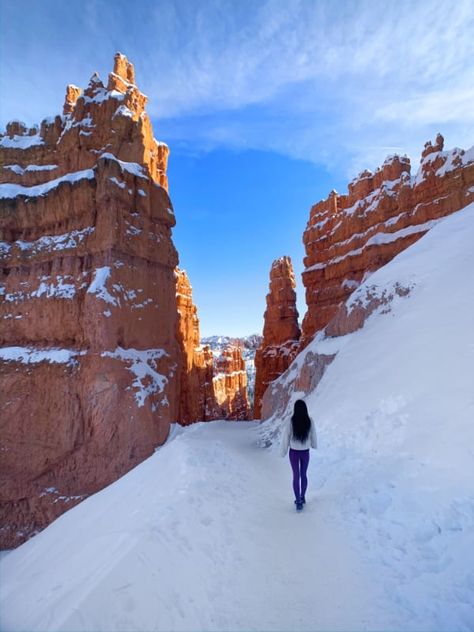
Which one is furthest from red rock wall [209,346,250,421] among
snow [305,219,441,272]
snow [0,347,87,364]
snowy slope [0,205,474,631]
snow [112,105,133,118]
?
snowy slope [0,205,474,631]

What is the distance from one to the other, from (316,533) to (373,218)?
33581 mm

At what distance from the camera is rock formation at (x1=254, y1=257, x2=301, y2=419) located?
4750cm

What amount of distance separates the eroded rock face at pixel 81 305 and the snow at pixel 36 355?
0.21ft

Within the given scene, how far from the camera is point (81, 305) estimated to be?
2031cm

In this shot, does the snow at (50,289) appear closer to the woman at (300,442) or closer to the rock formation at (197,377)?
the rock formation at (197,377)

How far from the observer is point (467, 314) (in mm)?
8820

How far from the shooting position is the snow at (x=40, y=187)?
21.4m

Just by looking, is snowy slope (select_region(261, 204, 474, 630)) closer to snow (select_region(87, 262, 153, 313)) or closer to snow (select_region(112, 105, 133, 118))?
snow (select_region(87, 262, 153, 313))

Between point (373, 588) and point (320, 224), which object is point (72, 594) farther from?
point (320, 224)

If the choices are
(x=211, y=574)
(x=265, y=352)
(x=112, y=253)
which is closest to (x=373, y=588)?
(x=211, y=574)

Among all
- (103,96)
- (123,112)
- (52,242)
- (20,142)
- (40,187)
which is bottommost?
(52,242)

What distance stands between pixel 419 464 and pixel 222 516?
133 inches

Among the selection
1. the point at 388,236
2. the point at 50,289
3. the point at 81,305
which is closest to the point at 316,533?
the point at 81,305

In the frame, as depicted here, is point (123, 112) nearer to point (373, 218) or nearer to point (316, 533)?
point (373, 218)
